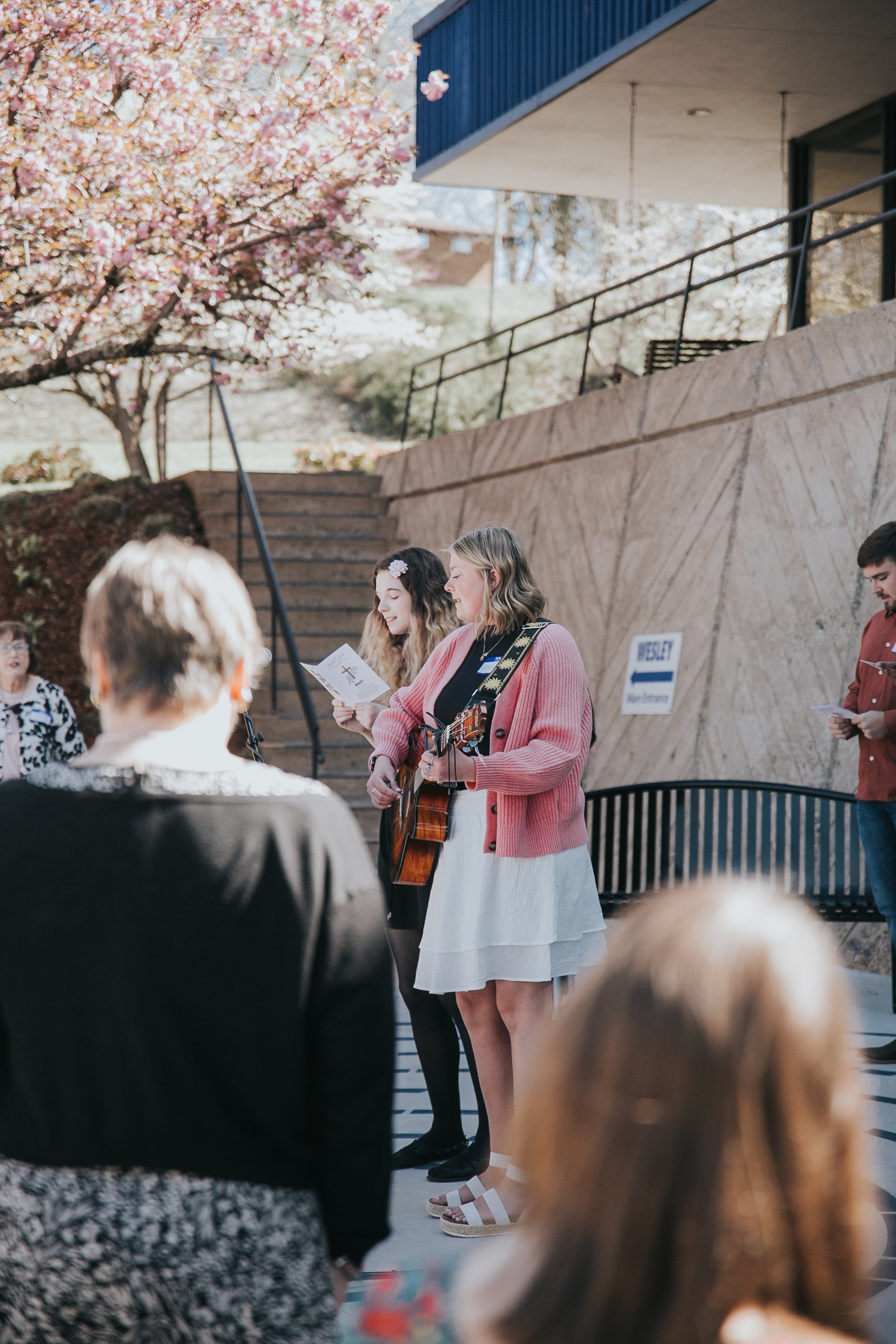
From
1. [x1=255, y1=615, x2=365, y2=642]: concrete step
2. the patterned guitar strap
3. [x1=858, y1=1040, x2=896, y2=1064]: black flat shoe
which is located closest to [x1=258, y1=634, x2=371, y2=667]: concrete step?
[x1=255, y1=615, x2=365, y2=642]: concrete step

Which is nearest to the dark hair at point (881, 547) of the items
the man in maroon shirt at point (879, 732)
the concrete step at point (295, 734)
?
the man in maroon shirt at point (879, 732)

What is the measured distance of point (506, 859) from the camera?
4.11 metres

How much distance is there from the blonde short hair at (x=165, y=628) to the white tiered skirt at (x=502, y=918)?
2.15 metres

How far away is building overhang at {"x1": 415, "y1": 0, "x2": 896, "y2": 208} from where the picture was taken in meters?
10.5

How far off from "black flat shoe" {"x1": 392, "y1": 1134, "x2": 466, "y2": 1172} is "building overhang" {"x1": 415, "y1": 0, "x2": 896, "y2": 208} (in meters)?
8.25

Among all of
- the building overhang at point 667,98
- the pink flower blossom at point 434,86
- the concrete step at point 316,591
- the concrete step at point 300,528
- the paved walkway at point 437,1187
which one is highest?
the building overhang at point 667,98

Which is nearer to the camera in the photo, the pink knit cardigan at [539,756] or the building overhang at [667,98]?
the pink knit cardigan at [539,756]

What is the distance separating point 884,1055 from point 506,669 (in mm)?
2709

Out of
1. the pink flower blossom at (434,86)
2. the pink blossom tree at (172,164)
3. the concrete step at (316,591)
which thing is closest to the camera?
the pink blossom tree at (172,164)

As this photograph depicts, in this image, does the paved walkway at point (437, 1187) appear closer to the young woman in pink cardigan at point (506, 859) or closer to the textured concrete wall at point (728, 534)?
the young woman in pink cardigan at point (506, 859)

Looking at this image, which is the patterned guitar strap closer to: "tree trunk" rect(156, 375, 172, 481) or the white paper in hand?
the white paper in hand

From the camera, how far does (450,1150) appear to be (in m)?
4.70

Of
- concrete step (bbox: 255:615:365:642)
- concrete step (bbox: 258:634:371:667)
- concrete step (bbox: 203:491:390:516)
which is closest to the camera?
concrete step (bbox: 258:634:371:667)

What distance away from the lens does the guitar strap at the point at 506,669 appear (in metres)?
4.16
